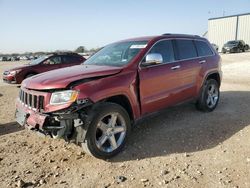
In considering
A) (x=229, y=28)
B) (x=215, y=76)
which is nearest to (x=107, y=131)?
(x=215, y=76)

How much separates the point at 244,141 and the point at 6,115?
18.3 feet

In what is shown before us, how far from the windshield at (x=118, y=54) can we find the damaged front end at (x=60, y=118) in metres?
1.22

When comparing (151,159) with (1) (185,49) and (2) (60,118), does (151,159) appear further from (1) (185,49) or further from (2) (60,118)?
(1) (185,49)

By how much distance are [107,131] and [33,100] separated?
1193 mm

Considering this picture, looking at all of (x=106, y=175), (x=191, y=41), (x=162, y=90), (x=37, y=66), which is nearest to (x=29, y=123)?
(x=106, y=175)

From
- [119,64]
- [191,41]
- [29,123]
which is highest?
[191,41]

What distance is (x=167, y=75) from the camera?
194 inches

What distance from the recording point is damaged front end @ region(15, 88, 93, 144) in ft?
11.7

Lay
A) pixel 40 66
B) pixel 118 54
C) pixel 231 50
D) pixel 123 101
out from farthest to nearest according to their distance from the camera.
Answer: pixel 231 50
pixel 40 66
pixel 118 54
pixel 123 101

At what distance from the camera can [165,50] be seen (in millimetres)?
5113

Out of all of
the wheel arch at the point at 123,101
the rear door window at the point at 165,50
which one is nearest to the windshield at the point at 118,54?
the rear door window at the point at 165,50

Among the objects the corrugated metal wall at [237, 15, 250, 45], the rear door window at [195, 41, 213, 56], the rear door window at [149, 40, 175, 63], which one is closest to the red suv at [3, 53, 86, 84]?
the rear door window at [195, 41, 213, 56]

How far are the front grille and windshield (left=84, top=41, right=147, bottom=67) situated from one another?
1.43m

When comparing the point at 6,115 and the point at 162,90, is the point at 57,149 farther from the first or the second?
the point at 6,115
